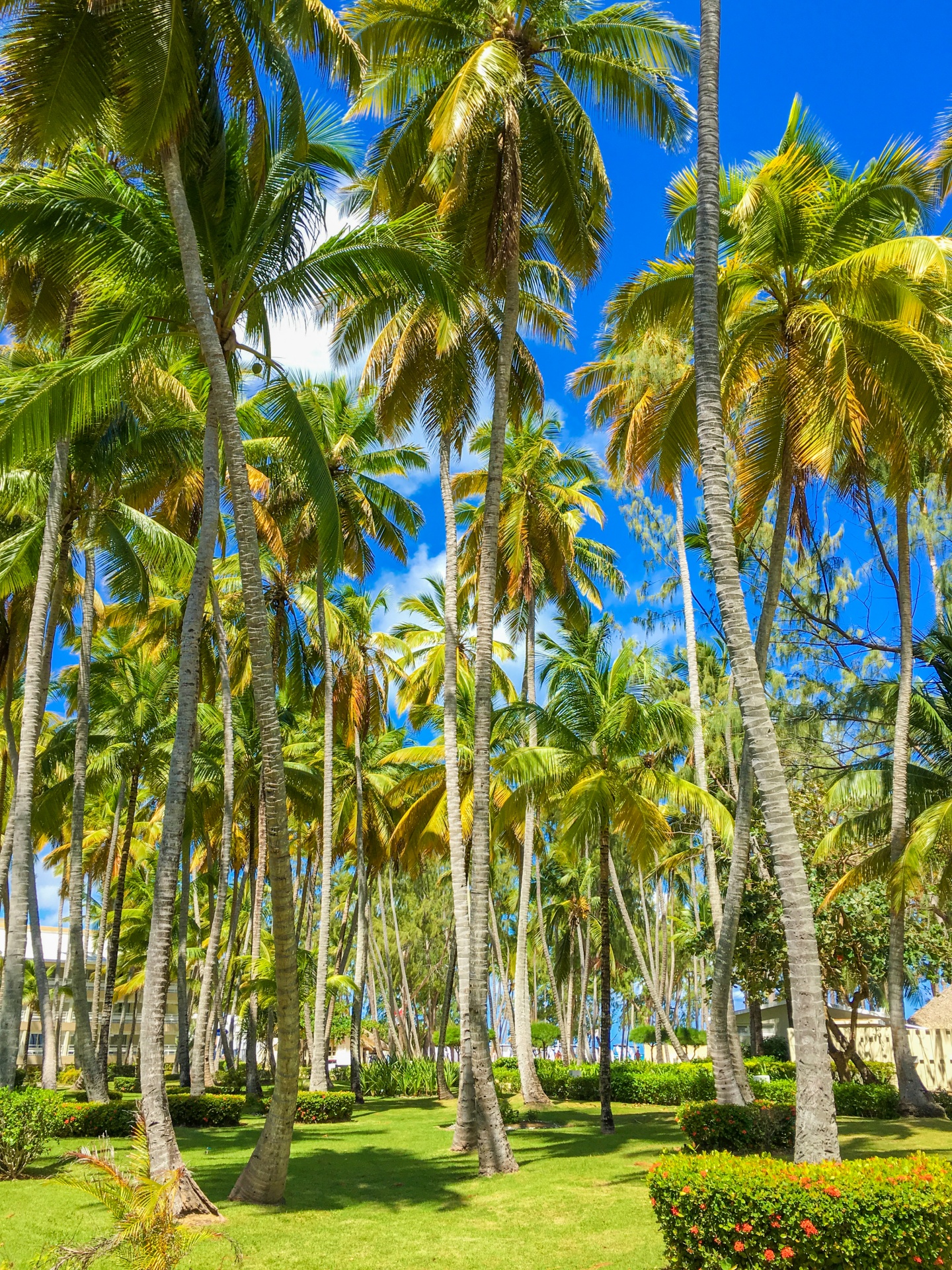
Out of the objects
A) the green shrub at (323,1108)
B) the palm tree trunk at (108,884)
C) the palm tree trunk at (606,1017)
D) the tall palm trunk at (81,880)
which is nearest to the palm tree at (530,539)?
the palm tree trunk at (606,1017)

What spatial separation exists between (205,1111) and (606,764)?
36.0 feet

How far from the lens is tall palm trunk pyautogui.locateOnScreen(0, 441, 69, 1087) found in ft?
42.5

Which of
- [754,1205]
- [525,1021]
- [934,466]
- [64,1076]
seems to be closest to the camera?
[754,1205]

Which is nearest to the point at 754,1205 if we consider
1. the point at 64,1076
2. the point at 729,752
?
the point at 729,752

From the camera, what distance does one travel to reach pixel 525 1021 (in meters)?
21.1

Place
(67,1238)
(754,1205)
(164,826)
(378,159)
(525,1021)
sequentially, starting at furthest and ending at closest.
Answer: (525,1021)
(378,159)
(164,826)
(67,1238)
(754,1205)


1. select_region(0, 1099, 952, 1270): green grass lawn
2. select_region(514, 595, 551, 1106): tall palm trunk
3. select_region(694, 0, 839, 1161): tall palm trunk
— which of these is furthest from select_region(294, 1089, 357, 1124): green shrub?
select_region(694, 0, 839, 1161): tall palm trunk

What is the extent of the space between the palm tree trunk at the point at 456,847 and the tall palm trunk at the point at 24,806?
21.0 ft

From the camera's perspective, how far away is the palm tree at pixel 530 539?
69.5ft

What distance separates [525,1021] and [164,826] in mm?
13008

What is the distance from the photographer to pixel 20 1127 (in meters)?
11.6

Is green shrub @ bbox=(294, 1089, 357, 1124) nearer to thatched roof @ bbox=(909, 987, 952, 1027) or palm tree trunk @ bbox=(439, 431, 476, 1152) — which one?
palm tree trunk @ bbox=(439, 431, 476, 1152)

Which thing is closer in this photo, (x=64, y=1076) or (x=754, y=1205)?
(x=754, y=1205)

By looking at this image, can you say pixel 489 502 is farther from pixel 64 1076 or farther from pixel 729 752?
pixel 64 1076
